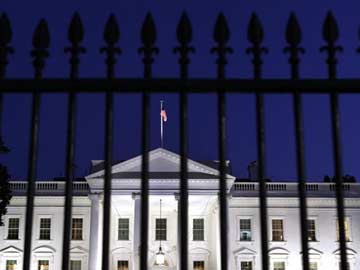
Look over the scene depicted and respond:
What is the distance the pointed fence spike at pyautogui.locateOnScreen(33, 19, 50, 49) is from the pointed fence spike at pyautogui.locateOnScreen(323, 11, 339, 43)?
4.63ft

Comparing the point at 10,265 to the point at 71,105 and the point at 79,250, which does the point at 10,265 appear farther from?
the point at 71,105

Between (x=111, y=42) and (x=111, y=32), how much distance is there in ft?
0.16

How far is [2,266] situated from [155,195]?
991 centimetres

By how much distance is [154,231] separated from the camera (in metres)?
36.7

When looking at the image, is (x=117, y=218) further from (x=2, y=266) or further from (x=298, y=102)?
(x=298, y=102)

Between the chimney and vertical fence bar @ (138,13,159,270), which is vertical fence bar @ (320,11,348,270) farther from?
the chimney

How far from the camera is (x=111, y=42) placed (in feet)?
11.5

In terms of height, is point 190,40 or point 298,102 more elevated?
point 190,40

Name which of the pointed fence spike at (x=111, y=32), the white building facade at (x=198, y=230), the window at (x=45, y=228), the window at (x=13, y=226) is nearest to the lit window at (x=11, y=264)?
the white building facade at (x=198, y=230)

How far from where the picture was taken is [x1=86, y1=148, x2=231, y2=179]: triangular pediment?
34.2 meters

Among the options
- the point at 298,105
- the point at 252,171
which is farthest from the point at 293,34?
the point at 252,171

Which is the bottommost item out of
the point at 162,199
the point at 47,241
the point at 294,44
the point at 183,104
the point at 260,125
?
the point at 260,125

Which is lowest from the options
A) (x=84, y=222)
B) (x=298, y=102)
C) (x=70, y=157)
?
(x=70, y=157)

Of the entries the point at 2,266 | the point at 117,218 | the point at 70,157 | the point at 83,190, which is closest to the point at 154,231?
the point at 117,218
